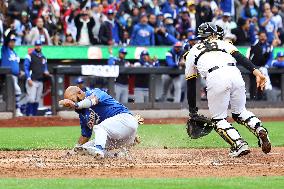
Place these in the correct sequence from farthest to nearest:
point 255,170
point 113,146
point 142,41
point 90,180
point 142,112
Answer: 1. point 142,41
2. point 142,112
3. point 113,146
4. point 255,170
5. point 90,180

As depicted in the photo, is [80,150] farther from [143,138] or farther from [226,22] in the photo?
[226,22]

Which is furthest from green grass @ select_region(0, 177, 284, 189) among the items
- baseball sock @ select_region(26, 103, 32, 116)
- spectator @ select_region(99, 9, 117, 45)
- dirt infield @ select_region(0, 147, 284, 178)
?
spectator @ select_region(99, 9, 117, 45)

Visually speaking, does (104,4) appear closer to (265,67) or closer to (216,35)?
(265,67)

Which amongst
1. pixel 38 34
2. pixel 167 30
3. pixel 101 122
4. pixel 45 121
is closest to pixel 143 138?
pixel 101 122

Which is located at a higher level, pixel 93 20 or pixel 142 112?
pixel 93 20

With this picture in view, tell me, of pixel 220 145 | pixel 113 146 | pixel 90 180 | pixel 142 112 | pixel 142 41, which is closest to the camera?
pixel 90 180

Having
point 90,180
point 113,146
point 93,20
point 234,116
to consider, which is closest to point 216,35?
point 234,116

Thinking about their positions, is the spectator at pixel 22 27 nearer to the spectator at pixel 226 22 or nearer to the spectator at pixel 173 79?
the spectator at pixel 173 79
